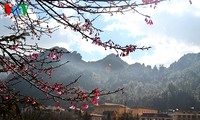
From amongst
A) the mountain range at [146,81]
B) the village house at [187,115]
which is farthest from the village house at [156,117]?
the mountain range at [146,81]

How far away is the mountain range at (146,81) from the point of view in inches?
4173

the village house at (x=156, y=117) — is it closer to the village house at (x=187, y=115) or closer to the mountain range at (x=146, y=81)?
the village house at (x=187, y=115)

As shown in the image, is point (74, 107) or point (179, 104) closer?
point (74, 107)

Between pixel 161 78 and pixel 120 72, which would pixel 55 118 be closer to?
pixel 161 78

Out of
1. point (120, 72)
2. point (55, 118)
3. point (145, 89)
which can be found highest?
point (120, 72)

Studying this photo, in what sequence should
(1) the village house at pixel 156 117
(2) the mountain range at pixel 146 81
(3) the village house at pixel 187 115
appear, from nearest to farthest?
(3) the village house at pixel 187 115
(1) the village house at pixel 156 117
(2) the mountain range at pixel 146 81

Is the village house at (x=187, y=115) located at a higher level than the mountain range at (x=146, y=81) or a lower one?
lower

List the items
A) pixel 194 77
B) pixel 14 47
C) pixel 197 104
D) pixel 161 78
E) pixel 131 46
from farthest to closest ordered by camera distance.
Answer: pixel 161 78, pixel 194 77, pixel 197 104, pixel 131 46, pixel 14 47

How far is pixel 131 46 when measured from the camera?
4.40m

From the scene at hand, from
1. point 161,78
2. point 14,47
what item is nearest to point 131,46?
point 14,47

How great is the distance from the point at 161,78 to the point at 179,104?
55782 mm

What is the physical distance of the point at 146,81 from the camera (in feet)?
532

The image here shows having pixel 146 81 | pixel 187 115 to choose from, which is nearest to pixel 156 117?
pixel 187 115

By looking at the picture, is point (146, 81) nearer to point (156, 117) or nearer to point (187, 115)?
point (156, 117)
